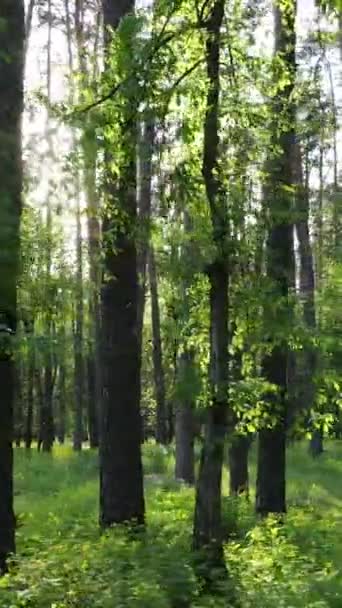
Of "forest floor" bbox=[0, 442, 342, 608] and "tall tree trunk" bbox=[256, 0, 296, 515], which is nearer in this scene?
"forest floor" bbox=[0, 442, 342, 608]

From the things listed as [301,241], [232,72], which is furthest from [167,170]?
[301,241]

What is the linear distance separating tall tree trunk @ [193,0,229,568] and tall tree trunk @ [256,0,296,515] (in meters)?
0.47

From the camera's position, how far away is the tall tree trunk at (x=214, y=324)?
6985 mm

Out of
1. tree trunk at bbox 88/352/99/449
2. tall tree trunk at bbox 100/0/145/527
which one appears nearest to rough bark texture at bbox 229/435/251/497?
tall tree trunk at bbox 100/0/145/527

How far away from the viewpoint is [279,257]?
9016 mm

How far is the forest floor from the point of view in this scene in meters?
5.66

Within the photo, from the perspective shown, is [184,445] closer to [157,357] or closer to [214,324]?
[214,324]

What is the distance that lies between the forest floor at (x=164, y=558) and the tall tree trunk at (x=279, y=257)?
569 millimetres

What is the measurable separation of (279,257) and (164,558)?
12.0ft

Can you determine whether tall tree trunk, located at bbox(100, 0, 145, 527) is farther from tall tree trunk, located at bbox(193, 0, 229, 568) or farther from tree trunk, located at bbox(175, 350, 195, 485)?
tree trunk, located at bbox(175, 350, 195, 485)

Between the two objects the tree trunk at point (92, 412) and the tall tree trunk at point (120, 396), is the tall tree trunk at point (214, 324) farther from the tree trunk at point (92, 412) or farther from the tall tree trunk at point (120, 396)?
the tree trunk at point (92, 412)

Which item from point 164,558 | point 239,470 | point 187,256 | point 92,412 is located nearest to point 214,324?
point 187,256

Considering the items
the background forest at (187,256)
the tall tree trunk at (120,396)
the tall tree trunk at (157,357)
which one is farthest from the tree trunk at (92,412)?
the background forest at (187,256)

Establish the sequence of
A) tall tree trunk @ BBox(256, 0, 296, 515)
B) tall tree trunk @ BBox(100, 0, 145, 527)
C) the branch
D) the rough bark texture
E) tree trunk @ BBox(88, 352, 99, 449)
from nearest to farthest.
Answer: the branch < tall tree trunk @ BBox(256, 0, 296, 515) < tall tree trunk @ BBox(100, 0, 145, 527) < the rough bark texture < tree trunk @ BBox(88, 352, 99, 449)
